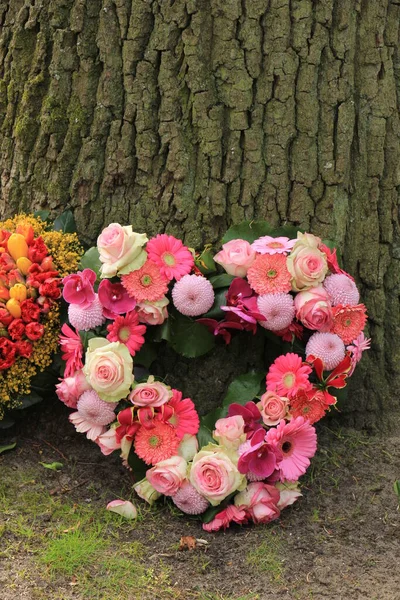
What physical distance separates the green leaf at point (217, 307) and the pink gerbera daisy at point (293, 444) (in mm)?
494

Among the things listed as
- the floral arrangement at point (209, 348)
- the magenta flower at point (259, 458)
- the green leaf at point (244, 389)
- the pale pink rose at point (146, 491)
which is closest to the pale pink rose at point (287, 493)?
the floral arrangement at point (209, 348)

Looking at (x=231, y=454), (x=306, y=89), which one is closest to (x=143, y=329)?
(x=231, y=454)

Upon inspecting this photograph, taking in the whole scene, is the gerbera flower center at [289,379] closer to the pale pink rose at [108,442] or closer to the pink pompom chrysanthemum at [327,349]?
the pink pompom chrysanthemum at [327,349]

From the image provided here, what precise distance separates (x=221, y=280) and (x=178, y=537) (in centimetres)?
98

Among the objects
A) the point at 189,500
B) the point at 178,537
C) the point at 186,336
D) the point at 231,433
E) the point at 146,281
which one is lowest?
the point at 178,537

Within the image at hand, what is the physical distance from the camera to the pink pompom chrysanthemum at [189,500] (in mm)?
2854

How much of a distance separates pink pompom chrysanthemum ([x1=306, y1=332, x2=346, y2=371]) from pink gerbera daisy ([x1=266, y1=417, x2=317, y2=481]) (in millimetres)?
253

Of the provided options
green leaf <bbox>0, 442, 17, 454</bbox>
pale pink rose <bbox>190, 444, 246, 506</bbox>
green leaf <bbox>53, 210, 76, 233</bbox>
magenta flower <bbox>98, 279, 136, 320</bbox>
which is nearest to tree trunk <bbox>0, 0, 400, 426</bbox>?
green leaf <bbox>53, 210, 76, 233</bbox>

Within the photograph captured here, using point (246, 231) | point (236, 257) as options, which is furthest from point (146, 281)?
point (246, 231)

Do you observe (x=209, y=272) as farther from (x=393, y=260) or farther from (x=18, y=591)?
(x=18, y=591)

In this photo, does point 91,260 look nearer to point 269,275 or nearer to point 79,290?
point 79,290

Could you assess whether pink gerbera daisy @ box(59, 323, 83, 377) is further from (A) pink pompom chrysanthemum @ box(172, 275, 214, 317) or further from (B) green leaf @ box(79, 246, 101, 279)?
(A) pink pompom chrysanthemum @ box(172, 275, 214, 317)

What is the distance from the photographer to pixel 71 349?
303cm

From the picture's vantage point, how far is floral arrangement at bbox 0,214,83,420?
3084mm
